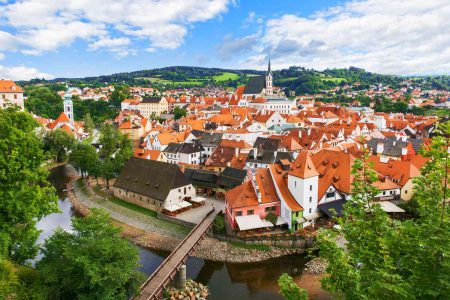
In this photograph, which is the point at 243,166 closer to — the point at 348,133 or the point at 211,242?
the point at 211,242

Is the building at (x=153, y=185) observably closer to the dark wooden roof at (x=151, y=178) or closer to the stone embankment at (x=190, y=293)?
the dark wooden roof at (x=151, y=178)

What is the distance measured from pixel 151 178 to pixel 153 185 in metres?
1.16

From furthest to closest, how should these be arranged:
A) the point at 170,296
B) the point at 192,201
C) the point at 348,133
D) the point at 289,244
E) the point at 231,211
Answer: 1. the point at 348,133
2. the point at 192,201
3. the point at 231,211
4. the point at 289,244
5. the point at 170,296

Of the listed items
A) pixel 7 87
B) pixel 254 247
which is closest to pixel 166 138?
pixel 254 247

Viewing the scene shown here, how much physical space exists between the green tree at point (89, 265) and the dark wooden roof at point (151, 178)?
54.2ft

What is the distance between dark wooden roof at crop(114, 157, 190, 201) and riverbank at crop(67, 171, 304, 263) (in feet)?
8.09

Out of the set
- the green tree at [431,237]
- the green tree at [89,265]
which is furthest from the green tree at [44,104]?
the green tree at [431,237]

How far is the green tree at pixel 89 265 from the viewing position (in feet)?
55.2

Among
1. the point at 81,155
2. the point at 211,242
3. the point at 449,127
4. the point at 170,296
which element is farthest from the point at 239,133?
the point at 449,127

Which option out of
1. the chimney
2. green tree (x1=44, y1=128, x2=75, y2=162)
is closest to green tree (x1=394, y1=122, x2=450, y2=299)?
the chimney

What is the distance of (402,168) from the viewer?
3628 cm

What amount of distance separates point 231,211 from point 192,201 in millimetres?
6952

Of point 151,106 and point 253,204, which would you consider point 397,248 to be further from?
point 151,106

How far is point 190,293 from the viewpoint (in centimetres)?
2269
